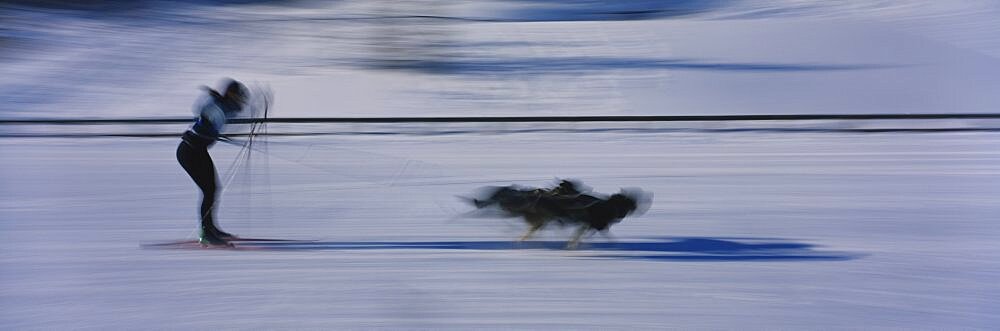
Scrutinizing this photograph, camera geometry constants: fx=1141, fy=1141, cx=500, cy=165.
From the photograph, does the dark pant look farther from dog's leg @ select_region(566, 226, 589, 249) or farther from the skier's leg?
dog's leg @ select_region(566, 226, 589, 249)

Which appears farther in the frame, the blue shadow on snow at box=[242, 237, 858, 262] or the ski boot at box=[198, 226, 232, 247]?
the ski boot at box=[198, 226, 232, 247]

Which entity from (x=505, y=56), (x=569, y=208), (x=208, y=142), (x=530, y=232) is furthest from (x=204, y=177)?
(x=505, y=56)

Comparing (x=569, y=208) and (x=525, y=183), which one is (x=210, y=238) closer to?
(x=569, y=208)

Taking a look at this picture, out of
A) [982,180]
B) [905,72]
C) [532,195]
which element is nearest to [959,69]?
[905,72]

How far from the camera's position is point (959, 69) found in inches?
721

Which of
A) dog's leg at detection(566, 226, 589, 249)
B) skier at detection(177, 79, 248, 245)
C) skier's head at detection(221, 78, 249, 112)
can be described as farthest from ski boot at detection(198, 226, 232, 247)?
dog's leg at detection(566, 226, 589, 249)

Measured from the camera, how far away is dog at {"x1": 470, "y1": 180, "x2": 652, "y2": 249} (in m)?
5.54

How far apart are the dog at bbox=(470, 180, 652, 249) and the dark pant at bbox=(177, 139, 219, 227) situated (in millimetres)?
1442

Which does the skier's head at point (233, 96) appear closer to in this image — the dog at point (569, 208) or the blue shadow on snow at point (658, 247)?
the blue shadow on snow at point (658, 247)

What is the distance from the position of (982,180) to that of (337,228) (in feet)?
15.0

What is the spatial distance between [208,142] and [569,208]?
1.80 meters

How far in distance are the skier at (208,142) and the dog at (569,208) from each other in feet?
4.64

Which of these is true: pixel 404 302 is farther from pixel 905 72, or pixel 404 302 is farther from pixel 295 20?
pixel 295 20

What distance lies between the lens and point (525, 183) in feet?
26.8
